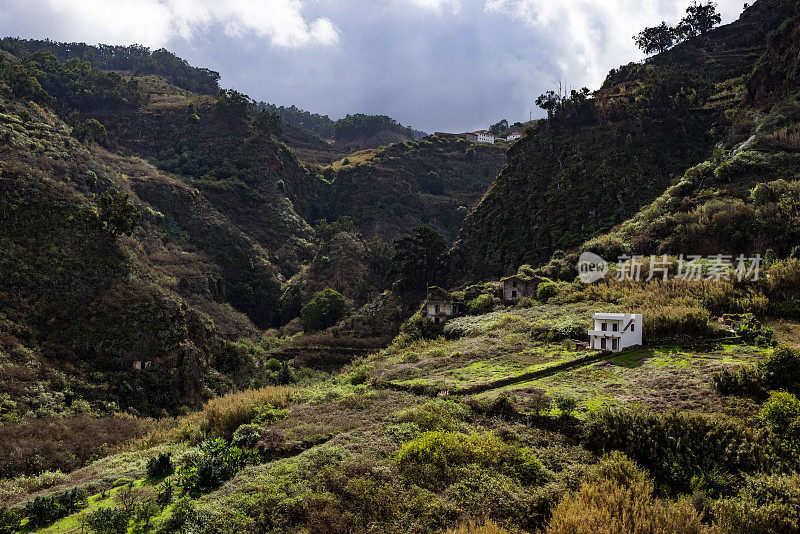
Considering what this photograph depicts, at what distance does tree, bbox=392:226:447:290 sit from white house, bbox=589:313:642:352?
30.4m

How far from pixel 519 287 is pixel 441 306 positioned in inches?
273

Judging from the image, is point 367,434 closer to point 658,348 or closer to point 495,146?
point 658,348

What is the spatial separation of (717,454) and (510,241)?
40550 mm

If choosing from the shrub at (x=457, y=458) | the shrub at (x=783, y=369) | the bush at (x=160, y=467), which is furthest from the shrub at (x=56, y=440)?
the shrub at (x=783, y=369)

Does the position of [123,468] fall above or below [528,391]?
below

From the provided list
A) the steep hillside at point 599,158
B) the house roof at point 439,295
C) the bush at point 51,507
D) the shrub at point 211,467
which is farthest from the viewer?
the steep hillside at point 599,158

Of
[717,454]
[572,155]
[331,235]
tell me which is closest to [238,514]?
[717,454]

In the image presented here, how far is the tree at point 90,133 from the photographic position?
60219 millimetres

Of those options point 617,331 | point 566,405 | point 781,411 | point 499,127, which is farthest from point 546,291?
point 499,127

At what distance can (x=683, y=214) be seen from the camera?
31125 mm

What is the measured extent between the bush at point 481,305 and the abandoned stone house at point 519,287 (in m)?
1.57

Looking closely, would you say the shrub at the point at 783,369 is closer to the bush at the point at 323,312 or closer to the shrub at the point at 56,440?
the shrub at the point at 56,440

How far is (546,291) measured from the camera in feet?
105

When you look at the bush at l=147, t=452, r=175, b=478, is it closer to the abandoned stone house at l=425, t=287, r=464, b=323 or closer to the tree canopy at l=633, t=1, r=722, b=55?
the abandoned stone house at l=425, t=287, r=464, b=323
